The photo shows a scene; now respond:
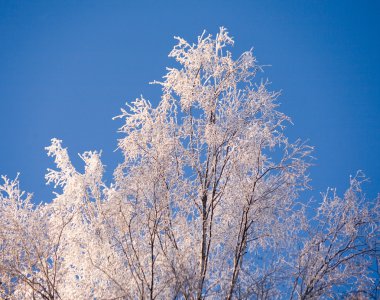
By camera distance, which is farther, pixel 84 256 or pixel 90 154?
pixel 90 154

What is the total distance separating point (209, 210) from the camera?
6.12 m

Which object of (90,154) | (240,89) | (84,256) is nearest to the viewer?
(240,89)

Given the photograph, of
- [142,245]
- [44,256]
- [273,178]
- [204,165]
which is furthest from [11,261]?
[273,178]

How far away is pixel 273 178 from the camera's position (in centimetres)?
617

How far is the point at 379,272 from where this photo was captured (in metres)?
6.34

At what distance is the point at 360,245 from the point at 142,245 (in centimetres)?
354

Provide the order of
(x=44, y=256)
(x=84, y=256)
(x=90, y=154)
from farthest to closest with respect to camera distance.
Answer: (x=90, y=154) < (x=84, y=256) < (x=44, y=256)

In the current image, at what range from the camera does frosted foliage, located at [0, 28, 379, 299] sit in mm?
5977

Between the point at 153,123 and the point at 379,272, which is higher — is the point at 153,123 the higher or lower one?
the higher one

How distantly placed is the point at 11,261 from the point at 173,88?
379 centimetres

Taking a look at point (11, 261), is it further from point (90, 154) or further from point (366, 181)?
point (366, 181)

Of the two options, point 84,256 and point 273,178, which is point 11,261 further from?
point 273,178

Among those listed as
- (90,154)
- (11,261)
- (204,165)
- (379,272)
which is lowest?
(11,261)

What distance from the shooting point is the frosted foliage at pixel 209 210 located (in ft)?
Answer: 19.6
